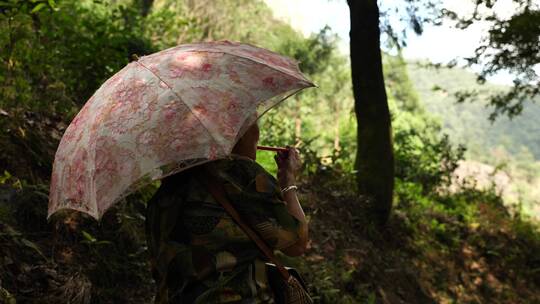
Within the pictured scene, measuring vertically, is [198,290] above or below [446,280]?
above

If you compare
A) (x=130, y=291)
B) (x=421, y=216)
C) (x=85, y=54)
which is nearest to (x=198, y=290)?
(x=130, y=291)

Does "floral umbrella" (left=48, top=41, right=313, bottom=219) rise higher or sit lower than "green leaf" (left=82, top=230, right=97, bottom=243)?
higher

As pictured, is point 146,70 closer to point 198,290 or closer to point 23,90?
point 198,290

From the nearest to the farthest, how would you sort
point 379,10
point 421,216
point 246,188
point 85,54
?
point 246,188
point 85,54
point 379,10
point 421,216

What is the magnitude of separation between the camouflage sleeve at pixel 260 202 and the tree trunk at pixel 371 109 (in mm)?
6504

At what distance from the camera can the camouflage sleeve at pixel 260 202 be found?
214cm

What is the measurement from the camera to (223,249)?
216 cm

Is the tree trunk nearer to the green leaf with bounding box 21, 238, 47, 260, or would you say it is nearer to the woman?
the green leaf with bounding box 21, 238, 47, 260

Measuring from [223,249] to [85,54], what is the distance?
5.39 meters

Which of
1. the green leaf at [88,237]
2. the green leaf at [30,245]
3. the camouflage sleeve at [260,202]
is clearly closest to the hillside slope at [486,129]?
the green leaf at [88,237]

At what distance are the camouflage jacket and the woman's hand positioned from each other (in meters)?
0.25

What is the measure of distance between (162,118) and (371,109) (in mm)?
6662

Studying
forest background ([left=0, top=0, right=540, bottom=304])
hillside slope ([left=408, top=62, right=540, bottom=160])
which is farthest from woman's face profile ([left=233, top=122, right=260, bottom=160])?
hillside slope ([left=408, top=62, right=540, bottom=160])

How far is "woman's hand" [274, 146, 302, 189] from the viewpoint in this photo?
2.45 m
